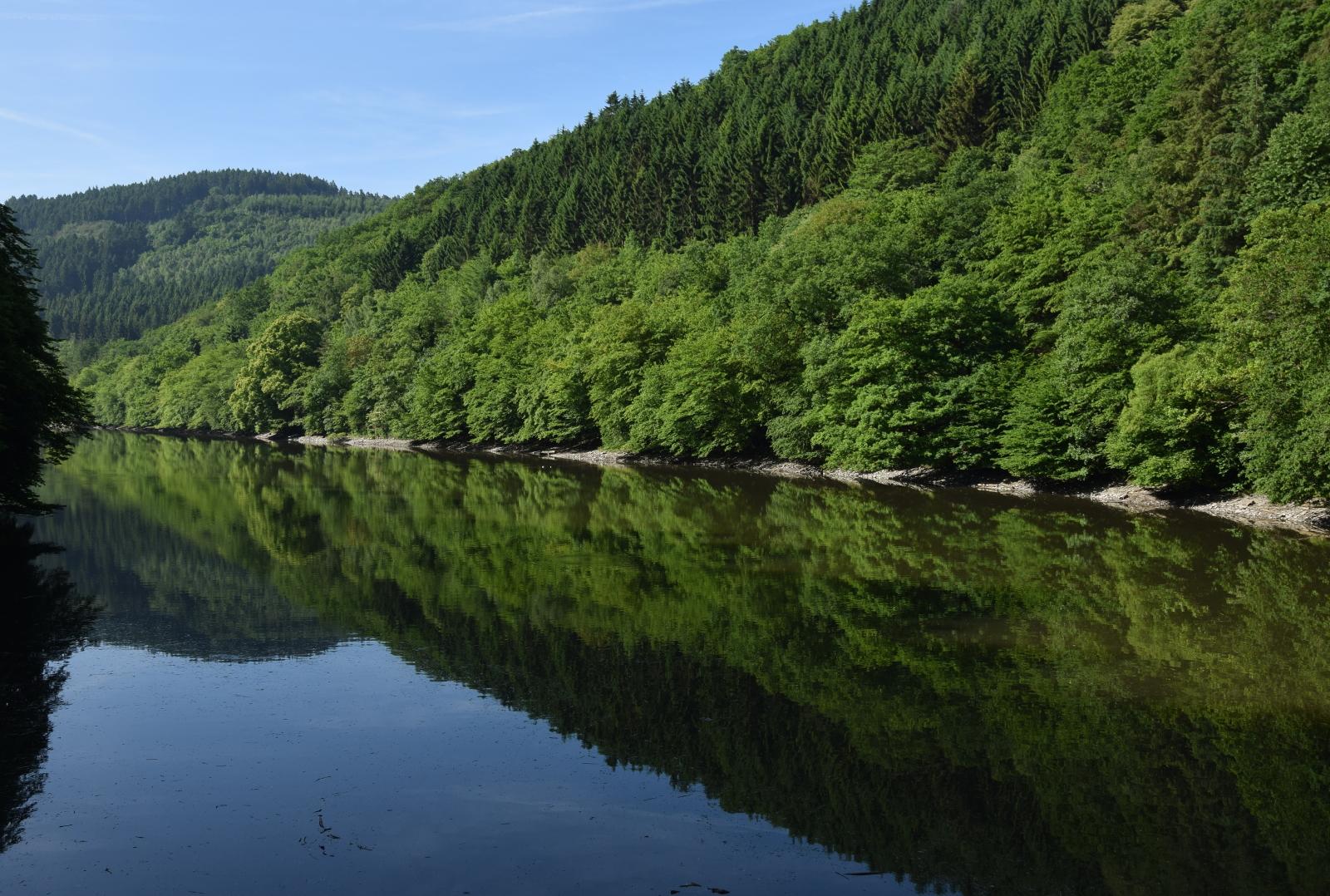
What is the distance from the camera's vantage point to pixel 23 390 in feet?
109

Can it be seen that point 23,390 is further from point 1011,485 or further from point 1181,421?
point 1181,421

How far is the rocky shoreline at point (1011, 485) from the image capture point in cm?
3472

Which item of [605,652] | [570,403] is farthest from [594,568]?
[570,403]

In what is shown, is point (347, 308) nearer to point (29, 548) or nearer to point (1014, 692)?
point (29, 548)

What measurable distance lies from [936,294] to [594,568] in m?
34.3

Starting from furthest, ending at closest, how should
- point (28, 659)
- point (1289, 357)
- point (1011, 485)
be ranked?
point (1011, 485) → point (1289, 357) → point (28, 659)

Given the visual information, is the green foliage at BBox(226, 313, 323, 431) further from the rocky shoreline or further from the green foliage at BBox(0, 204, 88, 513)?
the green foliage at BBox(0, 204, 88, 513)

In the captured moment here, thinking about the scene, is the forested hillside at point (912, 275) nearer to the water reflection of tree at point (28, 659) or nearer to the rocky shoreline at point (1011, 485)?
the rocky shoreline at point (1011, 485)

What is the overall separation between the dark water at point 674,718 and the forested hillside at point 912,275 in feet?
33.0

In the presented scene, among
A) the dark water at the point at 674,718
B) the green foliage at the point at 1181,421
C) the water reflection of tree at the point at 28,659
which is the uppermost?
the green foliage at the point at 1181,421

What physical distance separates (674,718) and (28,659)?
42.9 feet

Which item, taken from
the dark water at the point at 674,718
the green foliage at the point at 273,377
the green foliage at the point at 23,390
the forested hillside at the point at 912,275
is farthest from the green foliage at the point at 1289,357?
the green foliage at the point at 273,377

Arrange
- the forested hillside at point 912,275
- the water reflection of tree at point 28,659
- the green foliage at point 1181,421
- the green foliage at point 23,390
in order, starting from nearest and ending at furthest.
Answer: the water reflection of tree at point 28,659, the green foliage at point 23,390, the green foliage at point 1181,421, the forested hillside at point 912,275

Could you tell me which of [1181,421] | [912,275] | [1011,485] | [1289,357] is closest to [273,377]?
[912,275]
